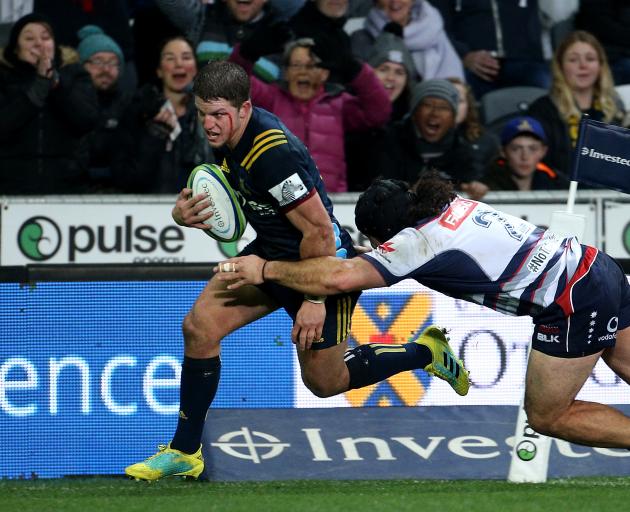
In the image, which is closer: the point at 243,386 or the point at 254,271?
the point at 254,271

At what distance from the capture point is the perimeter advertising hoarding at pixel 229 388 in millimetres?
7742

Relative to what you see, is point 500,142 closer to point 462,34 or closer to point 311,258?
point 462,34

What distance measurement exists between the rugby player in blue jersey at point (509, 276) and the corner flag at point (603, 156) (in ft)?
4.38

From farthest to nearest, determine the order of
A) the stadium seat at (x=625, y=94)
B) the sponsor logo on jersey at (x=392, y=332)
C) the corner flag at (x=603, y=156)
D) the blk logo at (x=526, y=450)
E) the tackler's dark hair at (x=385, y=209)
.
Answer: the stadium seat at (x=625, y=94)
the sponsor logo on jersey at (x=392, y=332)
the corner flag at (x=603, y=156)
the blk logo at (x=526, y=450)
the tackler's dark hair at (x=385, y=209)

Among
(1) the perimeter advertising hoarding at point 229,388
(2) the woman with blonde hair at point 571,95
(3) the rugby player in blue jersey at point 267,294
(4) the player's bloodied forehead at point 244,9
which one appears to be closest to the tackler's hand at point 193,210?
(3) the rugby player in blue jersey at point 267,294

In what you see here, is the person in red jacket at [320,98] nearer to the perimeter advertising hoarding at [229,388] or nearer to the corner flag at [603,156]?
the perimeter advertising hoarding at [229,388]

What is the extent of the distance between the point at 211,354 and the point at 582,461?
2.31 m

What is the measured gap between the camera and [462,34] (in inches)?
451

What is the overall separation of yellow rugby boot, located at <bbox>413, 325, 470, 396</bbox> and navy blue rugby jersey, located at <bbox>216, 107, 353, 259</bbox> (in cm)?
104

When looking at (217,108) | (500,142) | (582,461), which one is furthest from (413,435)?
(500,142)

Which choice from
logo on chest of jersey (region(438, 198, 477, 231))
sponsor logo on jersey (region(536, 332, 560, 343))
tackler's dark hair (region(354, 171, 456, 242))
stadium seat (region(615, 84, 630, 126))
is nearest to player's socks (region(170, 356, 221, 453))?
tackler's dark hair (region(354, 171, 456, 242))

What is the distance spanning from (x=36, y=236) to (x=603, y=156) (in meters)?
3.95

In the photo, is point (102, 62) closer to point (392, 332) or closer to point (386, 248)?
point (392, 332)

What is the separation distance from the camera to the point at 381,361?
23.3ft
